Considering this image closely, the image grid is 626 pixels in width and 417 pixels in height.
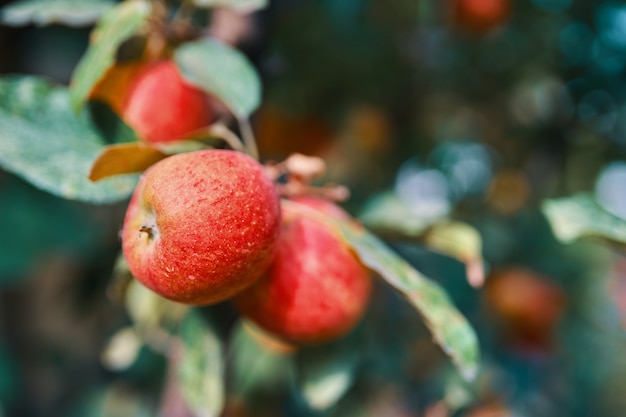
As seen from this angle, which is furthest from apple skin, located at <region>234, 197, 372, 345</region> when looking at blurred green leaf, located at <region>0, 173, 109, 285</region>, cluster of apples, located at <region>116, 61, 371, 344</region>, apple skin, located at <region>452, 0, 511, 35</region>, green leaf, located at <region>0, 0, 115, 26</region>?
apple skin, located at <region>452, 0, 511, 35</region>

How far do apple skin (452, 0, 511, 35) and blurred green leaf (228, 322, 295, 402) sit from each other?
701 mm

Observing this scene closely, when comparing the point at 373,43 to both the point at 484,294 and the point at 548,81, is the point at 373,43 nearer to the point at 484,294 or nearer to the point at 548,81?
the point at 548,81

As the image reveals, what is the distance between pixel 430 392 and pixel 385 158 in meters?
0.47

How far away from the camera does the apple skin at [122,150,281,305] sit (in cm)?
36

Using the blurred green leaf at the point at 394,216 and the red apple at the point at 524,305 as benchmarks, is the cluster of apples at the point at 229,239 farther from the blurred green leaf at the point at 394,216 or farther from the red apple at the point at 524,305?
the red apple at the point at 524,305

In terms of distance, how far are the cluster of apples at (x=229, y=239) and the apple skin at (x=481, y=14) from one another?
0.71 meters

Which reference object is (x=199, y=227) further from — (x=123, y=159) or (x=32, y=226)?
(x=32, y=226)

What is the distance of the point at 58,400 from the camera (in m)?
1.30

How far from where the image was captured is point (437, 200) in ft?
3.51

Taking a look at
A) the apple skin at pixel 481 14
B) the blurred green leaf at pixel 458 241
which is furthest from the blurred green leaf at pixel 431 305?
the apple skin at pixel 481 14

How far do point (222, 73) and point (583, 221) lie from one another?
326 millimetres

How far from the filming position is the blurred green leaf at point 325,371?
572 millimetres

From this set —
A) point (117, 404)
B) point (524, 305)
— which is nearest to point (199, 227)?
point (524, 305)

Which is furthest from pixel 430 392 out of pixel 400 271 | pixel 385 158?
pixel 400 271
